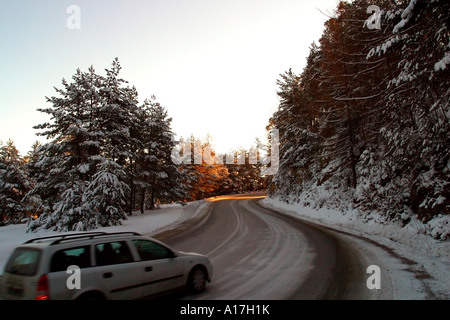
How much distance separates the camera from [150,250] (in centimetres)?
670

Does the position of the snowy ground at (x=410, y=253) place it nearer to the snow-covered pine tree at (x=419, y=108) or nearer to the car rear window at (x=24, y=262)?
the snow-covered pine tree at (x=419, y=108)

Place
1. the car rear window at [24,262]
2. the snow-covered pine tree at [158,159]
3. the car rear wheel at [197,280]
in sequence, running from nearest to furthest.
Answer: the car rear window at [24,262]
the car rear wheel at [197,280]
the snow-covered pine tree at [158,159]

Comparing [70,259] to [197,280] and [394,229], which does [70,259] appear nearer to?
[197,280]

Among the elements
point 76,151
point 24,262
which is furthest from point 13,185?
point 24,262

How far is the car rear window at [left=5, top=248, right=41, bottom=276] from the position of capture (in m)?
5.29

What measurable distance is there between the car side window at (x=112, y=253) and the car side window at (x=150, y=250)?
0.26 metres

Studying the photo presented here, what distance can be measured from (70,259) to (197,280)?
2.90 meters

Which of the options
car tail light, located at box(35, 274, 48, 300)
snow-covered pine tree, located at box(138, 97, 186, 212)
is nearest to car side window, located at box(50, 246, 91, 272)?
car tail light, located at box(35, 274, 48, 300)

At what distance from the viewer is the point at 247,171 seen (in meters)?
94.2

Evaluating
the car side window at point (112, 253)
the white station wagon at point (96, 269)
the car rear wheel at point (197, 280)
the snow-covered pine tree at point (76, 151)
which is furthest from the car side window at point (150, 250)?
the snow-covered pine tree at point (76, 151)

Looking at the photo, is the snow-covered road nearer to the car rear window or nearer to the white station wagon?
the white station wagon

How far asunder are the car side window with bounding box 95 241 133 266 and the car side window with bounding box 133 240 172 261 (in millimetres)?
264

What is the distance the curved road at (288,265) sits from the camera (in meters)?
6.85
